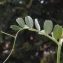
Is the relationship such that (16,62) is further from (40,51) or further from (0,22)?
(0,22)

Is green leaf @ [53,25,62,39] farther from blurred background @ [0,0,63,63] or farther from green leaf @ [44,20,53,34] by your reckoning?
blurred background @ [0,0,63,63]

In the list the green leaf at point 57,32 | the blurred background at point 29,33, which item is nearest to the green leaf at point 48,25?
the green leaf at point 57,32

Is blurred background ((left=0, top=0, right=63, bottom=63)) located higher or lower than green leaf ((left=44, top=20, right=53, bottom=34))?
lower

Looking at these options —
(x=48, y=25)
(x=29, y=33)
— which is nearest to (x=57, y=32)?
(x=48, y=25)

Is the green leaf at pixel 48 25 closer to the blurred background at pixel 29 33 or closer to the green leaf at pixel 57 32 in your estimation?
the green leaf at pixel 57 32

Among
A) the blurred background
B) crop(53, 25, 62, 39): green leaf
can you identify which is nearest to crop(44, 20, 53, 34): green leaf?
crop(53, 25, 62, 39): green leaf

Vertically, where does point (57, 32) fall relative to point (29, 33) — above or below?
above

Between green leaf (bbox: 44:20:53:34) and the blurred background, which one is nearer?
green leaf (bbox: 44:20:53:34)

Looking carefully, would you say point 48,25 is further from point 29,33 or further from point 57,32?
point 29,33
